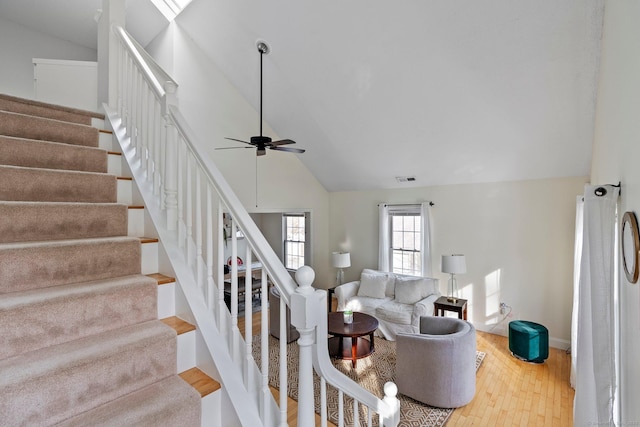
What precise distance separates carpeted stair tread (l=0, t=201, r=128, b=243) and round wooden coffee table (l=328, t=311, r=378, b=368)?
2568 millimetres

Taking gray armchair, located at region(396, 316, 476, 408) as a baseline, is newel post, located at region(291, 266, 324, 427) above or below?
above

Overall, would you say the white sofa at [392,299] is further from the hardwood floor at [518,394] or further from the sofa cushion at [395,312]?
the hardwood floor at [518,394]

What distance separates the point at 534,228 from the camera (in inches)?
171

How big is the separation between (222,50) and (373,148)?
261cm

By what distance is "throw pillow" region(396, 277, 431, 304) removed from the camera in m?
4.68

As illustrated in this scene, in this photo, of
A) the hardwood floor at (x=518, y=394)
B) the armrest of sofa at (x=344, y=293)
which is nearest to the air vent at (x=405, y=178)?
the armrest of sofa at (x=344, y=293)

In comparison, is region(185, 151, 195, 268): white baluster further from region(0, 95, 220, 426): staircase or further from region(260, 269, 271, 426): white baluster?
region(260, 269, 271, 426): white baluster

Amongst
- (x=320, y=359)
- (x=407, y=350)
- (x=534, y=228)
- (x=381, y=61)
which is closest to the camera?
(x=320, y=359)

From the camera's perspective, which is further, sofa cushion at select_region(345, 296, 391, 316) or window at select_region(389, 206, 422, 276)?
window at select_region(389, 206, 422, 276)

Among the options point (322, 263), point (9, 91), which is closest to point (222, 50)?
point (9, 91)

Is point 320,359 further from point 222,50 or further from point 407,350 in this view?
point 222,50

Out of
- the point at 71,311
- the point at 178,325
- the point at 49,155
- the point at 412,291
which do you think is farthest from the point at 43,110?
the point at 412,291

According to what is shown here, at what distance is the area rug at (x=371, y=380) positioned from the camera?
2.75 meters

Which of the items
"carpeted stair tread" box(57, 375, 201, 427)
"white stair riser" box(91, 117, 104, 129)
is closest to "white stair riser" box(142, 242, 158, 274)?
"carpeted stair tread" box(57, 375, 201, 427)
